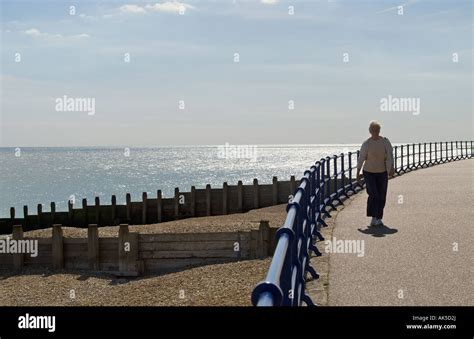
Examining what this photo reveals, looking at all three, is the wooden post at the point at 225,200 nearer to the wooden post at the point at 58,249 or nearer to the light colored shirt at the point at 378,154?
the wooden post at the point at 58,249

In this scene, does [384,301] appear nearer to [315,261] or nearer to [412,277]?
[412,277]

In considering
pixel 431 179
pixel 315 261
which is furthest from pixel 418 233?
pixel 431 179

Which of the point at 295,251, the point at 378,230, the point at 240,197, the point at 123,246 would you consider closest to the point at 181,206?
the point at 240,197

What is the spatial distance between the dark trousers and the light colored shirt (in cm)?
10

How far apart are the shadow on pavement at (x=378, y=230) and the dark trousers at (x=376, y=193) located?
0.24m

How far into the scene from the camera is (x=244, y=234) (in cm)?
1759

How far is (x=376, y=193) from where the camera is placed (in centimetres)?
1105

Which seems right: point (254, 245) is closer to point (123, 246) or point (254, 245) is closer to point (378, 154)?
point (123, 246)

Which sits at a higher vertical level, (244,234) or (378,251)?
(378,251)

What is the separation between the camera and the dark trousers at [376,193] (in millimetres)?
10945

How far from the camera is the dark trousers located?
1095cm

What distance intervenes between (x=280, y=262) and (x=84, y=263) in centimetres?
1698

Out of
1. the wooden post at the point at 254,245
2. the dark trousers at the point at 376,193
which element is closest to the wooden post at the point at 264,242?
the wooden post at the point at 254,245

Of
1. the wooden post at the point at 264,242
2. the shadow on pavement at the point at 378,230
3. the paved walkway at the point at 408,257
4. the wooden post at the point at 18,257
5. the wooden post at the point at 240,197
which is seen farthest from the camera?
the wooden post at the point at 240,197
